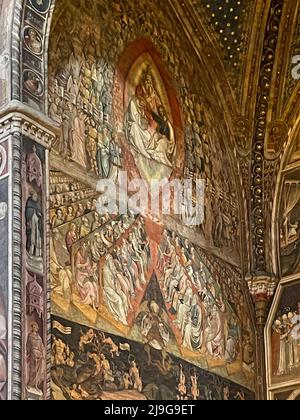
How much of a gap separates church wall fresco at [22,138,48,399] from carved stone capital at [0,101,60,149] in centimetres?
9

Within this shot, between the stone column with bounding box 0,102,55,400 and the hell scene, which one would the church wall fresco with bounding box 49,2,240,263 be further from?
the hell scene

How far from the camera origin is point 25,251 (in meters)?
11.0

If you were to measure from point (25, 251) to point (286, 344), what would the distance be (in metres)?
5.69

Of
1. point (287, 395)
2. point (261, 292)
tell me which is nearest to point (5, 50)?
point (261, 292)

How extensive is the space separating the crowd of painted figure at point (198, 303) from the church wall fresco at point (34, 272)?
3259 mm

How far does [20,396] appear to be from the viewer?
1030 cm

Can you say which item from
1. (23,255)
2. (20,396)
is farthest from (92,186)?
(20,396)

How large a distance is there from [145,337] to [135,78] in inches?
140

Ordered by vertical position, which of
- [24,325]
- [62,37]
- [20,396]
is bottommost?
[20,396]

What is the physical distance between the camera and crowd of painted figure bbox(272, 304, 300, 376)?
15.4 meters

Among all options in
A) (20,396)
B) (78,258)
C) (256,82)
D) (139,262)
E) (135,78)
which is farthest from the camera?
(256,82)

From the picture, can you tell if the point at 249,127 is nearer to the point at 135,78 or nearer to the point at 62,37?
the point at 135,78

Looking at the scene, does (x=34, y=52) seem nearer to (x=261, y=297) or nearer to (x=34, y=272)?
(x=34, y=272)

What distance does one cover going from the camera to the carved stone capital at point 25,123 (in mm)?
11383
